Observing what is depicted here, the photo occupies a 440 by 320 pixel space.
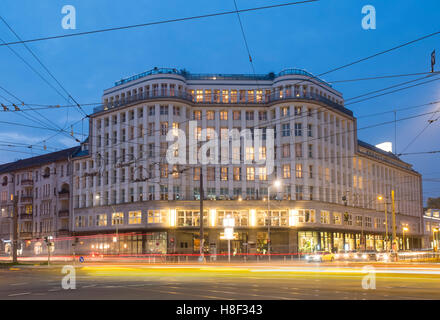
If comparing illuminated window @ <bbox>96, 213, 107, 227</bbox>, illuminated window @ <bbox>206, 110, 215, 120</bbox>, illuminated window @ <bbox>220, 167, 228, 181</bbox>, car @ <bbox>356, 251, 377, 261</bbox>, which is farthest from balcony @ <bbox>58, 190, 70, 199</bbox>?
car @ <bbox>356, 251, 377, 261</bbox>

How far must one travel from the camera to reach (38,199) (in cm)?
8644

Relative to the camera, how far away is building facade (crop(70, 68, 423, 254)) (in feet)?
216

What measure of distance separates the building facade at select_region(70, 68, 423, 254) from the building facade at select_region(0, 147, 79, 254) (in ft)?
26.3

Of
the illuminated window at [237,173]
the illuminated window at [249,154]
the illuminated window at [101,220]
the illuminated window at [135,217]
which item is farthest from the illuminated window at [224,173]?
the illuminated window at [101,220]

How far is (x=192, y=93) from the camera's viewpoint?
7062 cm

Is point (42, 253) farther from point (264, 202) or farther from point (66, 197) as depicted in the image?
point (264, 202)

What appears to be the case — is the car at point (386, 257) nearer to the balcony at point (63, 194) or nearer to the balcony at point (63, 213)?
the balcony at point (63, 213)

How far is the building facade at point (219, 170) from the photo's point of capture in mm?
65812

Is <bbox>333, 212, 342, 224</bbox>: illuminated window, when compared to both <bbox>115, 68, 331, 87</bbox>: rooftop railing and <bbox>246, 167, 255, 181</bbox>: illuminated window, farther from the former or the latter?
<bbox>115, 68, 331, 87</bbox>: rooftop railing

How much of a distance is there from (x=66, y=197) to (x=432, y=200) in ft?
404

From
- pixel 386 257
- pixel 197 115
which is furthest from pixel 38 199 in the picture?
pixel 386 257

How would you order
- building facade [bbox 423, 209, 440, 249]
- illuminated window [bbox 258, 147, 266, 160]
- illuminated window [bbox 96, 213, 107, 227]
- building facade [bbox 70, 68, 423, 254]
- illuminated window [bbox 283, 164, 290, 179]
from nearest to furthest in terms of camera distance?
building facade [bbox 70, 68, 423, 254], illuminated window [bbox 283, 164, 290, 179], illuminated window [bbox 258, 147, 266, 160], illuminated window [bbox 96, 213, 107, 227], building facade [bbox 423, 209, 440, 249]

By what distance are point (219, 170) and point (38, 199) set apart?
3694cm
